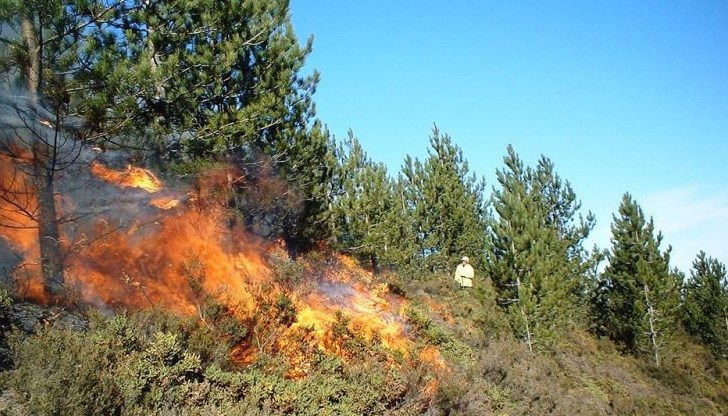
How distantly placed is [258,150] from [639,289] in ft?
66.2

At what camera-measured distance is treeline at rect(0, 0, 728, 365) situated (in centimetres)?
789

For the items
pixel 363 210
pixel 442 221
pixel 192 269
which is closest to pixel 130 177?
pixel 192 269

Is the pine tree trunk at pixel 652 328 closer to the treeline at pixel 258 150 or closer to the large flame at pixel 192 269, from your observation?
the treeline at pixel 258 150

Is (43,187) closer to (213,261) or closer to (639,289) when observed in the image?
(213,261)

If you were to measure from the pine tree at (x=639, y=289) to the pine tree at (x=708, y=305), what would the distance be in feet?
21.8

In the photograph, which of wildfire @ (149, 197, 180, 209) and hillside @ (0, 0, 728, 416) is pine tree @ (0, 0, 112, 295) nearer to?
hillside @ (0, 0, 728, 416)

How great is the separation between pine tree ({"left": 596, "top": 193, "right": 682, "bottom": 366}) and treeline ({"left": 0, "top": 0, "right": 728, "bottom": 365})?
70 mm

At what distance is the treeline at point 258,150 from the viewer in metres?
7.89

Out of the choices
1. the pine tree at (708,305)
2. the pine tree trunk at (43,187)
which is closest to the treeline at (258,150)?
the pine tree trunk at (43,187)

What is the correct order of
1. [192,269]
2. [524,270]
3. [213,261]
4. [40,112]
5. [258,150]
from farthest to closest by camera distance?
1. [524,270]
2. [258,150]
3. [213,261]
4. [192,269]
5. [40,112]

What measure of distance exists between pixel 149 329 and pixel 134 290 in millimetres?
1736

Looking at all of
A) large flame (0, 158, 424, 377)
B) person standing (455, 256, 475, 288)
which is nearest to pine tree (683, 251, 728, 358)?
person standing (455, 256, 475, 288)

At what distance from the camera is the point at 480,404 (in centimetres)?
809

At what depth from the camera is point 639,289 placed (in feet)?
75.6
